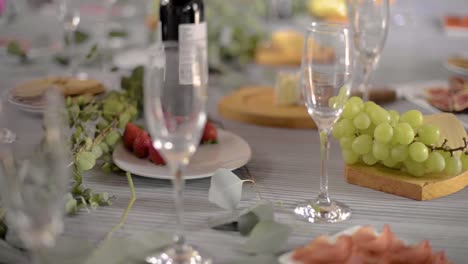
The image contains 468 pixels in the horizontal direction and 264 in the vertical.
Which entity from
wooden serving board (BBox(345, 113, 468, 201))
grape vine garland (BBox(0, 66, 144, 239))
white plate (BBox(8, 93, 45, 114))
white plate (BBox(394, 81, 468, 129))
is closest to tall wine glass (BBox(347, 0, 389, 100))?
white plate (BBox(394, 81, 468, 129))

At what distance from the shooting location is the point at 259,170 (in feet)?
4.73

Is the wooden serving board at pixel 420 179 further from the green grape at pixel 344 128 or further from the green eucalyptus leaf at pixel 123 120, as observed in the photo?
the green eucalyptus leaf at pixel 123 120

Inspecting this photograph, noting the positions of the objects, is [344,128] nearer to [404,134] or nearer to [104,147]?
[404,134]

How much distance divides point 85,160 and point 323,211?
450 mm

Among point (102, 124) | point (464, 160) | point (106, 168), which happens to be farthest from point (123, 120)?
point (464, 160)

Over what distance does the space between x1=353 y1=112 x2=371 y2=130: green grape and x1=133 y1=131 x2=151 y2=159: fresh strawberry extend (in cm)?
41

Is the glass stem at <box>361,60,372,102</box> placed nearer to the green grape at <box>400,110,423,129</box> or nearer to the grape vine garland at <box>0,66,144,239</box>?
the green grape at <box>400,110,423,129</box>

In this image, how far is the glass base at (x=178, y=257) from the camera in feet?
3.26

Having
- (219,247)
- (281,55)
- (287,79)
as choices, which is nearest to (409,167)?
(219,247)

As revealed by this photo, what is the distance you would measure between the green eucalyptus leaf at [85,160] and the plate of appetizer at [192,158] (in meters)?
0.06

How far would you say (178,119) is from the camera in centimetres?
104

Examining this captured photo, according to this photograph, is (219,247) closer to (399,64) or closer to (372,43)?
(372,43)

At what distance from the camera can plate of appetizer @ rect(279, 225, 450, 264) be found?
94cm

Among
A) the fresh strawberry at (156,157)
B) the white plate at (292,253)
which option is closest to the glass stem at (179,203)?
the white plate at (292,253)
